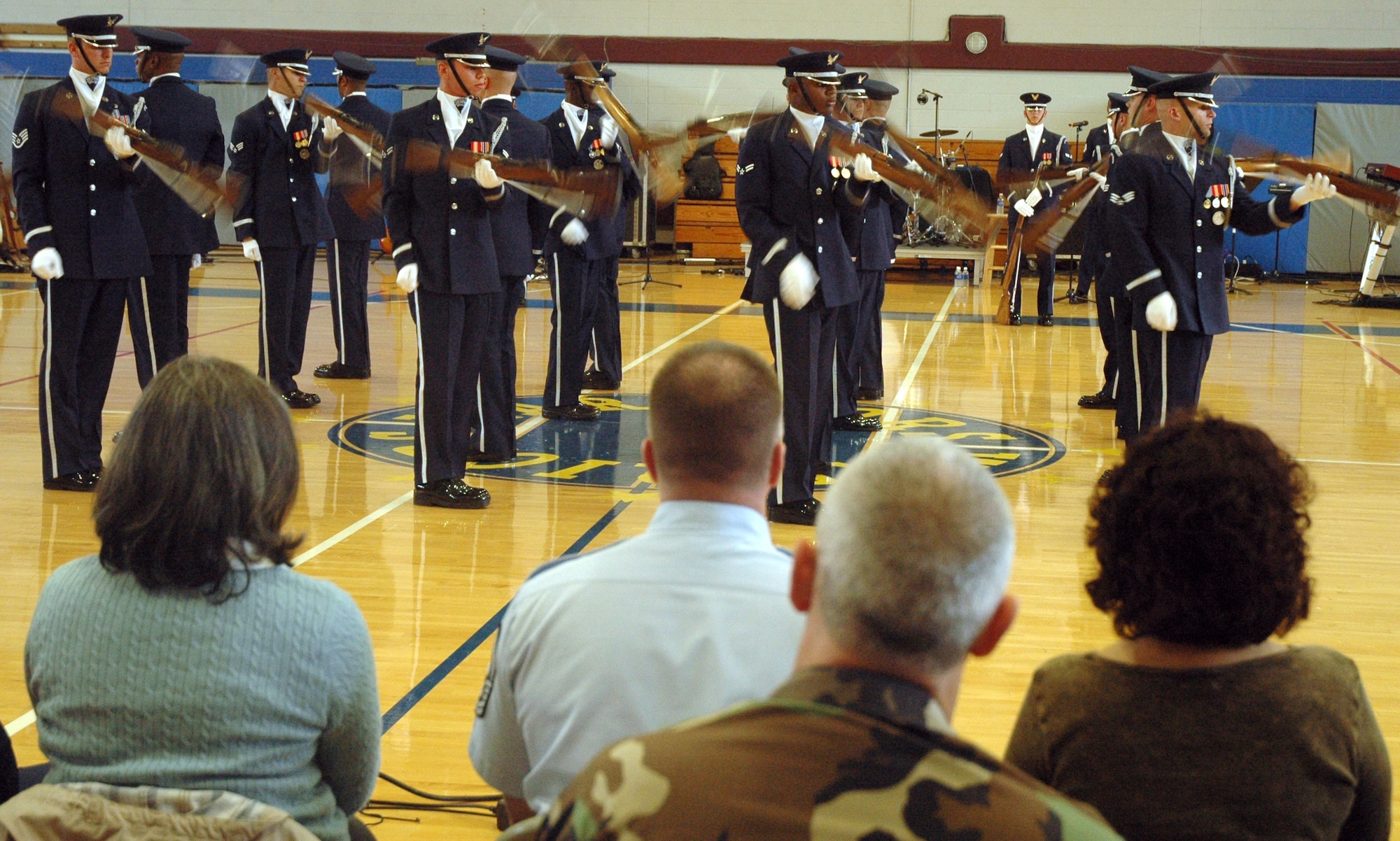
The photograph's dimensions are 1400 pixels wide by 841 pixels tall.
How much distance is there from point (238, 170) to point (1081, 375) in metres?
5.02

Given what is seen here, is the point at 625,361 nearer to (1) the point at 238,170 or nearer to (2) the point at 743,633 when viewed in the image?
(1) the point at 238,170

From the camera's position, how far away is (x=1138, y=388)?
5391 mm

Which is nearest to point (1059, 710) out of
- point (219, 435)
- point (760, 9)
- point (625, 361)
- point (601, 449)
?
point (219, 435)

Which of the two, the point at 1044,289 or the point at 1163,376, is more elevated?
the point at 1044,289

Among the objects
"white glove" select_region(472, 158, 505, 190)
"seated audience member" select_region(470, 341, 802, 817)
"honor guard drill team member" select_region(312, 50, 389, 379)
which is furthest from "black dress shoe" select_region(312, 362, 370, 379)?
"seated audience member" select_region(470, 341, 802, 817)

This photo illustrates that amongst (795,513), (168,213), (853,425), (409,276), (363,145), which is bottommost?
(795,513)

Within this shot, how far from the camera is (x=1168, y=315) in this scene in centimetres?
494

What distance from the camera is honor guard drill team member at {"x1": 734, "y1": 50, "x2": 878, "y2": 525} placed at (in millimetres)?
5070

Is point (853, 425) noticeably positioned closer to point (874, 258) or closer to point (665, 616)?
point (874, 258)

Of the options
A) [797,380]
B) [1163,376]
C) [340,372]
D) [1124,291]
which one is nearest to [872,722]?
[797,380]

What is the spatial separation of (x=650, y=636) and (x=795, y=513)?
3.48 m

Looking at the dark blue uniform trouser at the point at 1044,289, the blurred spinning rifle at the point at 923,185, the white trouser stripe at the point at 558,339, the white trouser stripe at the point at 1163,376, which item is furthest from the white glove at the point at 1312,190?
the dark blue uniform trouser at the point at 1044,289

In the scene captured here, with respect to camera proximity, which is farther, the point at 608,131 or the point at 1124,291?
the point at 608,131

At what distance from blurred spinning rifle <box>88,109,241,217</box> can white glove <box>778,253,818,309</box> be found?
2.58 meters
